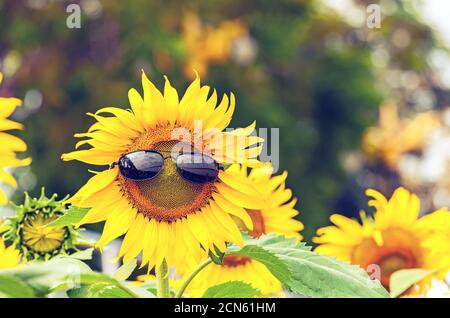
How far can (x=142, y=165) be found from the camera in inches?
30.2

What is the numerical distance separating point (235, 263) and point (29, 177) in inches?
317

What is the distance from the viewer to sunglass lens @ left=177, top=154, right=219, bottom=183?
757 mm

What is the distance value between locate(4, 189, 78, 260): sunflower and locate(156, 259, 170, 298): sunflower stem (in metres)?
0.13

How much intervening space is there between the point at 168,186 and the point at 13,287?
286 mm

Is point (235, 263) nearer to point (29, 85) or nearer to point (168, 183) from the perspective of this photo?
point (168, 183)

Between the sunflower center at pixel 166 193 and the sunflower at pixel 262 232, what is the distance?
0.61 feet

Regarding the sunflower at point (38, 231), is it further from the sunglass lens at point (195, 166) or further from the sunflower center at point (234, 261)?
the sunflower center at point (234, 261)

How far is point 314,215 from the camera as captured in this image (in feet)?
32.6

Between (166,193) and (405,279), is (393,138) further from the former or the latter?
(166,193)

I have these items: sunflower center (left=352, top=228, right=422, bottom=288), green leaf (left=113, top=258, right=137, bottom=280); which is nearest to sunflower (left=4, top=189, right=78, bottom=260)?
green leaf (left=113, top=258, right=137, bottom=280)

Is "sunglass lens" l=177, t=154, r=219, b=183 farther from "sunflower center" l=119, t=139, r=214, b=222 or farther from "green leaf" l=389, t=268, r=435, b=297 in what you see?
"green leaf" l=389, t=268, r=435, b=297

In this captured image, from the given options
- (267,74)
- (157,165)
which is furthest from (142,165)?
(267,74)

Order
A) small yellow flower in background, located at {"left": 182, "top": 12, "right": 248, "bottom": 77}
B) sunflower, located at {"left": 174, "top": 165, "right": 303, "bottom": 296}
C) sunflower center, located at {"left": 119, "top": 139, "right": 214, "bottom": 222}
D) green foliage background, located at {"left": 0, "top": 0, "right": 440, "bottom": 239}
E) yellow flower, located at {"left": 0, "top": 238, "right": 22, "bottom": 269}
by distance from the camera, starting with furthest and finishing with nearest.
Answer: small yellow flower in background, located at {"left": 182, "top": 12, "right": 248, "bottom": 77}
green foliage background, located at {"left": 0, "top": 0, "right": 440, "bottom": 239}
sunflower, located at {"left": 174, "top": 165, "right": 303, "bottom": 296}
yellow flower, located at {"left": 0, "top": 238, "right": 22, "bottom": 269}
sunflower center, located at {"left": 119, "top": 139, "right": 214, "bottom": 222}
